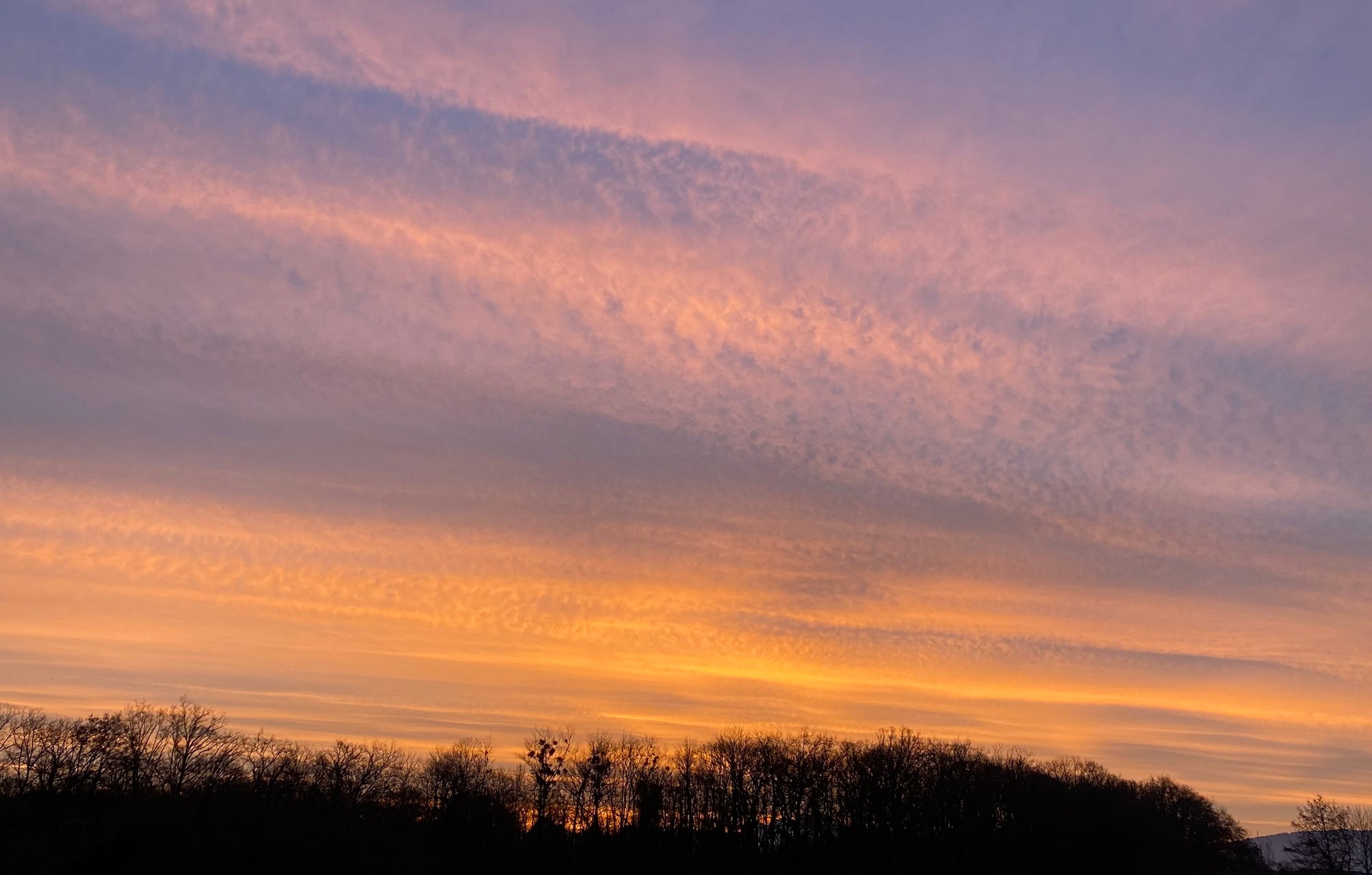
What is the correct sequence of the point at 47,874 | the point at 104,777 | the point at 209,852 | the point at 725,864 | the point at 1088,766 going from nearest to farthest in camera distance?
the point at 47,874, the point at 209,852, the point at 104,777, the point at 725,864, the point at 1088,766

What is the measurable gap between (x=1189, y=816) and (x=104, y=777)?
141748mm

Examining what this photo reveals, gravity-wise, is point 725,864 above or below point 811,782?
below

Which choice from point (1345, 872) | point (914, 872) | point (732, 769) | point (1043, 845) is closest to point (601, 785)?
point (732, 769)

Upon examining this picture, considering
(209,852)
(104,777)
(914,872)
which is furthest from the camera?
(914,872)

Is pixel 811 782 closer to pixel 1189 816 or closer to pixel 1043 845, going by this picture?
pixel 1043 845

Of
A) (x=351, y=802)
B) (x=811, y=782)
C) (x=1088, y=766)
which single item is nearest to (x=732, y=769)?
(x=811, y=782)

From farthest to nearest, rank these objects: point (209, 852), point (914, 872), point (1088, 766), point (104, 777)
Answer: point (1088, 766), point (914, 872), point (104, 777), point (209, 852)

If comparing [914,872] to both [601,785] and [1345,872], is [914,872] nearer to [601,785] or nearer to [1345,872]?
[601,785]

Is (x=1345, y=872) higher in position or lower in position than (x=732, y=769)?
lower

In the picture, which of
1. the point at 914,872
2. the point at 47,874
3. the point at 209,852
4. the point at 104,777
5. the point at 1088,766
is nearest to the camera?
the point at 47,874

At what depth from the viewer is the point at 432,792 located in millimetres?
122562

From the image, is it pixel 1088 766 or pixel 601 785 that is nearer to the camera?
pixel 601 785

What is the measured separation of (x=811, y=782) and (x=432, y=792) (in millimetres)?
44108

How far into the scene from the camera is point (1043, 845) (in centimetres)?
10662
